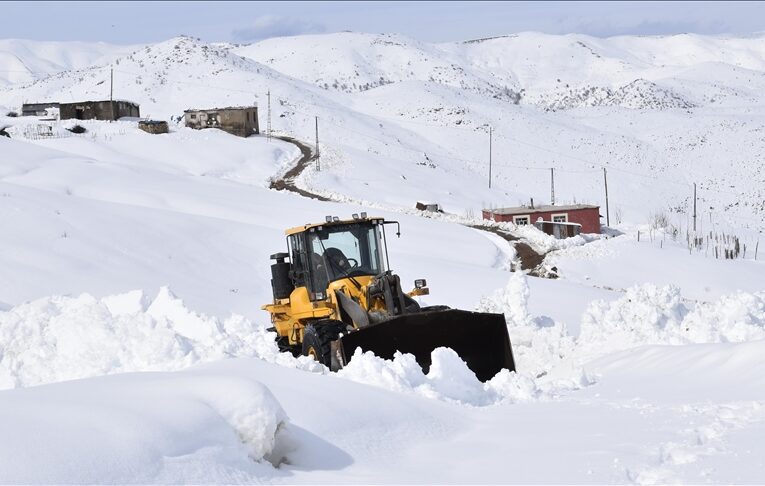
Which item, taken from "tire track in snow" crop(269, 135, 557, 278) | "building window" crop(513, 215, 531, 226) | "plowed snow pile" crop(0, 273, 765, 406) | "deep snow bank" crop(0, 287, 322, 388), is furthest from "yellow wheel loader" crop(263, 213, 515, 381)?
"building window" crop(513, 215, 531, 226)

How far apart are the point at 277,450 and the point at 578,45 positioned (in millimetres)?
180489

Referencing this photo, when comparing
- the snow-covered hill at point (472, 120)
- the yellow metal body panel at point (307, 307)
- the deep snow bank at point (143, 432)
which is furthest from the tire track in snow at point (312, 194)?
the deep snow bank at point (143, 432)

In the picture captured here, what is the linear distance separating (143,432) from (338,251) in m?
8.90

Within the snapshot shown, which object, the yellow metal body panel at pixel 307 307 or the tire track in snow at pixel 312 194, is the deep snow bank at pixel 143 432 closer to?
the yellow metal body panel at pixel 307 307

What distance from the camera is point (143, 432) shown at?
6.21 meters

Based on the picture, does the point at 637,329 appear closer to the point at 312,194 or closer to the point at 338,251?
the point at 338,251

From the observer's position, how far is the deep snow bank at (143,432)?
5578 millimetres

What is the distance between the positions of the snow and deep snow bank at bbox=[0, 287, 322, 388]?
34 millimetres

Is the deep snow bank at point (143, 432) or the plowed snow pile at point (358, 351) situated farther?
the plowed snow pile at point (358, 351)

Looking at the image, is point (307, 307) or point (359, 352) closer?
point (359, 352)

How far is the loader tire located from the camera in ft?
43.2

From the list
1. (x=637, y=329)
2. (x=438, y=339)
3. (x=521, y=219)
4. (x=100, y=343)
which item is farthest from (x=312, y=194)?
(x=100, y=343)

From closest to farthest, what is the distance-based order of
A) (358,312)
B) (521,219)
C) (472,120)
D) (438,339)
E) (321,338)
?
1. (438,339)
2. (321,338)
3. (358,312)
4. (521,219)
5. (472,120)

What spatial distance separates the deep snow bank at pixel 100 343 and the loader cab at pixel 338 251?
6.25 ft
